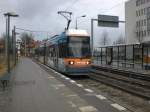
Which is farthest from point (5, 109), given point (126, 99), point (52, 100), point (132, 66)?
point (132, 66)

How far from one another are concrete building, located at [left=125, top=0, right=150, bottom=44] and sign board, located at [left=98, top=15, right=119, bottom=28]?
147ft

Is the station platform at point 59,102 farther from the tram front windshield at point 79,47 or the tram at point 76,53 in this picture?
the tram front windshield at point 79,47

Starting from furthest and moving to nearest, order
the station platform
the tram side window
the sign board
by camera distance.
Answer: the sign board, the tram side window, the station platform

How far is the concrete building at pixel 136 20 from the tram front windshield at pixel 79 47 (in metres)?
76.4

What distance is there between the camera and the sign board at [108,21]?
53.6 metres

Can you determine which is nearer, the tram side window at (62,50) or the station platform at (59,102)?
the station platform at (59,102)

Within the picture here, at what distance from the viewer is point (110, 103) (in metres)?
11.5

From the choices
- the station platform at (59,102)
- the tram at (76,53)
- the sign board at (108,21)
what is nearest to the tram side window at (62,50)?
the tram at (76,53)

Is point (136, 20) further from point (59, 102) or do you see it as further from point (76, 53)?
point (59, 102)

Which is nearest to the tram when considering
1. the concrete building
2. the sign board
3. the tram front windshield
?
the tram front windshield

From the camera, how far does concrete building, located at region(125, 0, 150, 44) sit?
334 ft

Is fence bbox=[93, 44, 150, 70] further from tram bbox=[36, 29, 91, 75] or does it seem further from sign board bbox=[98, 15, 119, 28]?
sign board bbox=[98, 15, 119, 28]

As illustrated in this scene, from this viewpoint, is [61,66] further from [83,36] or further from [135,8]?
[135,8]

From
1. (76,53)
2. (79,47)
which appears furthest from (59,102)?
(79,47)
